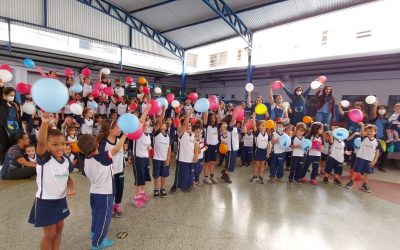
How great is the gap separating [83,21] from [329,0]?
10029 mm

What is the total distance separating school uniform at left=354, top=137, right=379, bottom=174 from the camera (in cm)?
436

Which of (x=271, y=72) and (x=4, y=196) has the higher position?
(x=271, y=72)

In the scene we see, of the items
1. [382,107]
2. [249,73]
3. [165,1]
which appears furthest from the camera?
[249,73]

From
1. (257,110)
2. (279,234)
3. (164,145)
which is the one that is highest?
(257,110)

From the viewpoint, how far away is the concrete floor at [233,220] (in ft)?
8.23

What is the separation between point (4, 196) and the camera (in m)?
3.48

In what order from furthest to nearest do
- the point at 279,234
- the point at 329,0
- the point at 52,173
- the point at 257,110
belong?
the point at 329,0, the point at 257,110, the point at 279,234, the point at 52,173

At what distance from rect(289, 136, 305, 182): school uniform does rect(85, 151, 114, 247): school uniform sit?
367 cm

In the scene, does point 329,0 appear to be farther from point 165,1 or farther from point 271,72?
point 165,1

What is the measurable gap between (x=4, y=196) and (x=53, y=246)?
2220mm

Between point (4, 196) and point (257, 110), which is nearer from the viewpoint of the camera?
point (4, 196)

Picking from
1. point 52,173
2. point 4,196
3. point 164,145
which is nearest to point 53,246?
point 52,173

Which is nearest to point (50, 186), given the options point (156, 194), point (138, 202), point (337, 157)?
point (138, 202)

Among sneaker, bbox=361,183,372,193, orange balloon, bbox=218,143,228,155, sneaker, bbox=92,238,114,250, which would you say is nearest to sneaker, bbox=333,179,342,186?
sneaker, bbox=361,183,372,193
